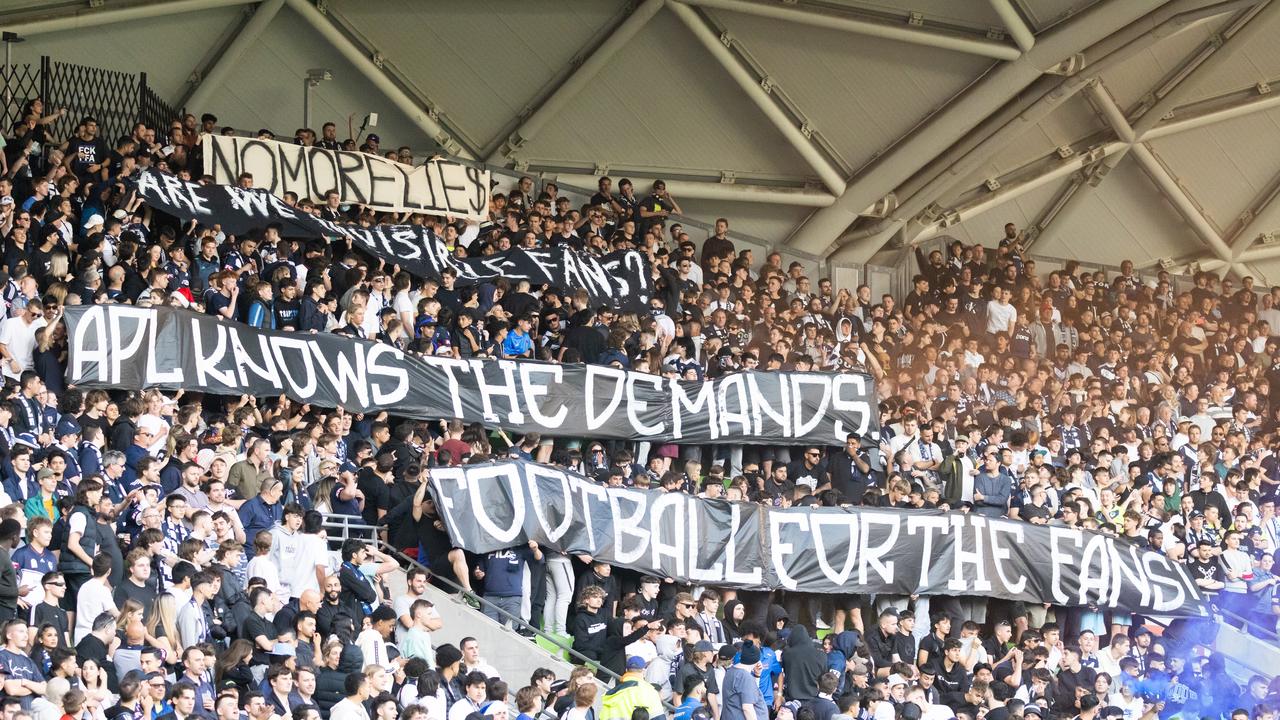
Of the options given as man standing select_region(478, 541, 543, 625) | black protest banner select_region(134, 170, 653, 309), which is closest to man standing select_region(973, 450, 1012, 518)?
black protest banner select_region(134, 170, 653, 309)

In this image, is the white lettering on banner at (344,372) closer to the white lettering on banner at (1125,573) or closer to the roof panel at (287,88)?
the white lettering on banner at (1125,573)

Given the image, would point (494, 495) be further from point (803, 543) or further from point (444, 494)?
point (803, 543)

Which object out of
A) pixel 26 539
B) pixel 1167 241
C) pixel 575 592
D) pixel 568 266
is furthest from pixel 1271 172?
pixel 26 539

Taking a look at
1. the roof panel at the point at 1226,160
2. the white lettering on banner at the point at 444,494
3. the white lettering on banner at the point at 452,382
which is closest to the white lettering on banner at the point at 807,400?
the white lettering on banner at the point at 452,382

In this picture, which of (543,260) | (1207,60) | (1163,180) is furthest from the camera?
(1163,180)

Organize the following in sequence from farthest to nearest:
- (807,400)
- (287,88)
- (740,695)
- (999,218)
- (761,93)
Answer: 1. (999,218)
2. (761,93)
3. (287,88)
4. (807,400)
5. (740,695)

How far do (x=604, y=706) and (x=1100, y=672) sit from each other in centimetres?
521

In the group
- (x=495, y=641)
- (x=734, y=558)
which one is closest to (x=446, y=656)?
(x=495, y=641)

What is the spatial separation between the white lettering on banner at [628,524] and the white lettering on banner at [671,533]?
83mm

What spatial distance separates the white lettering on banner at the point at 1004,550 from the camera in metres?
17.1

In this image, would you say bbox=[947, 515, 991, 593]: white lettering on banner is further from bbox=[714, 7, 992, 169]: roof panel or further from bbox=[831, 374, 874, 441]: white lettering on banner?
bbox=[714, 7, 992, 169]: roof panel

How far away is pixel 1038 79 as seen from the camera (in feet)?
81.8

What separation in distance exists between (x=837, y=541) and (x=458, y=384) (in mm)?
3837

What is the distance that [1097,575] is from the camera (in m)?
17.4
